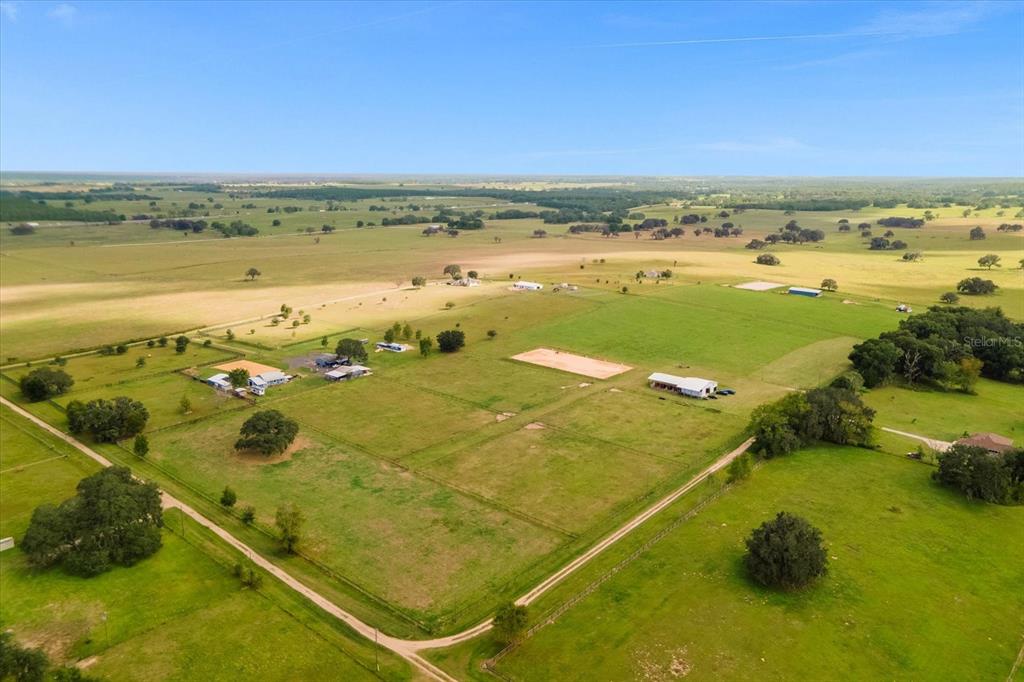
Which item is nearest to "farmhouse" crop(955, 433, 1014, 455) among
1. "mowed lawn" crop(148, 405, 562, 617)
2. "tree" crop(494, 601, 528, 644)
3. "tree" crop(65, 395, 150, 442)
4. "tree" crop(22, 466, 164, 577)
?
"mowed lawn" crop(148, 405, 562, 617)

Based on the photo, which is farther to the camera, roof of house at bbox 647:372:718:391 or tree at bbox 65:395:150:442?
roof of house at bbox 647:372:718:391

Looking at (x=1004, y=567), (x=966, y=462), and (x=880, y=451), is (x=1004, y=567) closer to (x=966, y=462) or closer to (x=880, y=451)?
(x=966, y=462)

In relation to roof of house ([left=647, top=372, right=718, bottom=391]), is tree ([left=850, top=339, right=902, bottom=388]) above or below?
above

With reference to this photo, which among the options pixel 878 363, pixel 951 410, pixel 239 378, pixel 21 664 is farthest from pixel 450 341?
pixel 21 664

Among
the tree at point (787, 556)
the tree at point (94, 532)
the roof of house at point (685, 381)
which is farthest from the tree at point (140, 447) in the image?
the roof of house at point (685, 381)

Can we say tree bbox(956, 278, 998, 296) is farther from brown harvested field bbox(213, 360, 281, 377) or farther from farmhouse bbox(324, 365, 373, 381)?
brown harvested field bbox(213, 360, 281, 377)

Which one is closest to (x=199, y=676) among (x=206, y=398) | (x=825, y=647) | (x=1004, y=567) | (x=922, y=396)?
(x=825, y=647)
